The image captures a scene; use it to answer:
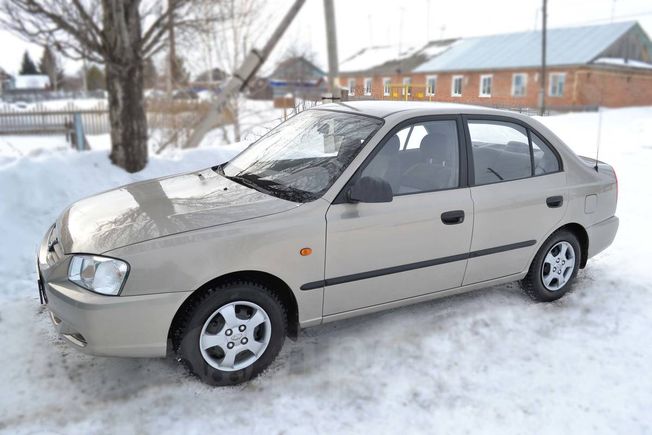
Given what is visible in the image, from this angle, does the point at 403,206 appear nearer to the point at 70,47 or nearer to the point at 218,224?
the point at 218,224

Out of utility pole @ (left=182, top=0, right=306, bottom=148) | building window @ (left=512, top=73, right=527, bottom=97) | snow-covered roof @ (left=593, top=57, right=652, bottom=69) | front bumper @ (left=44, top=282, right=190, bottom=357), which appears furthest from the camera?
building window @ (left=512, top=73, right=527, bottom=97)

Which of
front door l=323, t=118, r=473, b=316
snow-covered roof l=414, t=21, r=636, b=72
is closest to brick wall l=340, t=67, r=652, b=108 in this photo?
snow-covered roof l=414, t=21, r=636, b=72

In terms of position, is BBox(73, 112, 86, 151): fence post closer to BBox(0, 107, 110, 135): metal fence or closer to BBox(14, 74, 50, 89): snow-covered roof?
BBox(0, 107, 110, 135): metal fence

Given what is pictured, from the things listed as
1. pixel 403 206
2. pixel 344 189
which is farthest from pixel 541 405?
pixel 344 189

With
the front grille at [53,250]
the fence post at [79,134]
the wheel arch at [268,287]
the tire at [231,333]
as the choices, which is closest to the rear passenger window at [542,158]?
the wheel arch at [268,287]

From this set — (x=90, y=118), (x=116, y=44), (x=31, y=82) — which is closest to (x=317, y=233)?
(x=116, y=44)

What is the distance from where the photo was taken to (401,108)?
3.94 metres

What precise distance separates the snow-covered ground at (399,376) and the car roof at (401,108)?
1540 mm

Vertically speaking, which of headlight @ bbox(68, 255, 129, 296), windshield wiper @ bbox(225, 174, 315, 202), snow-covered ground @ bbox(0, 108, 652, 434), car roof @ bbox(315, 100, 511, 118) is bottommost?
snow-covered ground @ bbox(0, 108, 652, 434)

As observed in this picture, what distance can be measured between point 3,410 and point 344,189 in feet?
7.57

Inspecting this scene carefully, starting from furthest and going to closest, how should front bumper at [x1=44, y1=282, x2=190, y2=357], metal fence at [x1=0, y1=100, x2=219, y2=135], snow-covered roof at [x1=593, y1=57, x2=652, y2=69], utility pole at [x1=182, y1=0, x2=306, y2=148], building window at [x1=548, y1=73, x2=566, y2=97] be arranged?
1. building window at [x1=548, y1=73, x2=566, y2=97]
2. snow-covered roof at [x1=593, y1=57, x2=652, y2=69]
3. metal fence at [x1=0, y1=100, x2=219, y2=135]
4. utility pole at [x1=182, y1=0, x2=306, y2=148]
5. front bumper at [x1=44, y1=282, x2=190, y2=357]

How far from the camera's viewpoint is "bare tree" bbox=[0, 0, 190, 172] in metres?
8.06

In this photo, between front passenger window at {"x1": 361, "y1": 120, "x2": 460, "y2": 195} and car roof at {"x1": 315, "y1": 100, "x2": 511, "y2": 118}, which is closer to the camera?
front passenger window at {"x1": 361, "y1": 120, "x2": 460, "y2": 195}

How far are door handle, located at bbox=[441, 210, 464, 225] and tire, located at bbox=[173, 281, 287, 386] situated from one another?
127 centimetres
